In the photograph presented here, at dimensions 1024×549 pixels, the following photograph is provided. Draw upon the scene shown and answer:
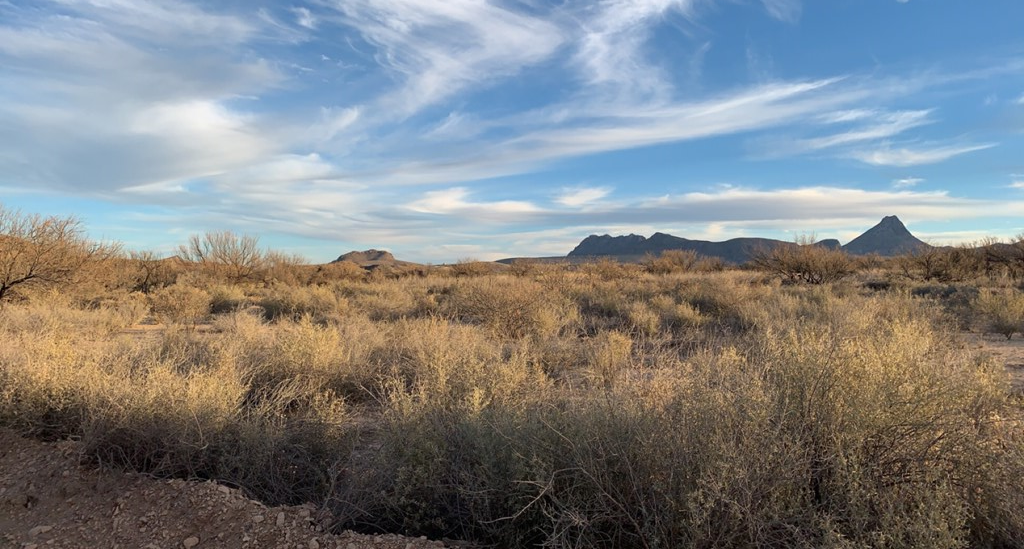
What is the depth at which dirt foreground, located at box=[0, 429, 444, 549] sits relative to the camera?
338 cm

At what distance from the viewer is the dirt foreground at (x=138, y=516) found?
3.38 meters

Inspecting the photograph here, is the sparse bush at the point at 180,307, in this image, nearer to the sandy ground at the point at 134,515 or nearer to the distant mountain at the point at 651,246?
the sandy ground at the point at 134,515

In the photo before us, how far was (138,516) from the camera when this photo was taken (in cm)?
372

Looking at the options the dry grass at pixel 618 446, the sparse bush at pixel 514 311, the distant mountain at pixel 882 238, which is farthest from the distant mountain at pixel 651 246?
the dry grass at pixel 618 446

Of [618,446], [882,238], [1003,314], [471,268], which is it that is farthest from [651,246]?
[618,446]

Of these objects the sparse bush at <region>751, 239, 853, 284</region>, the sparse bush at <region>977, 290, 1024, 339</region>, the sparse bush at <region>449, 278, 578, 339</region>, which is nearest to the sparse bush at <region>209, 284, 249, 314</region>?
the sparse bush at <region>449, 278, 578, 339</region>

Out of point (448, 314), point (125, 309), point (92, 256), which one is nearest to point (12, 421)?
point (448, 314)

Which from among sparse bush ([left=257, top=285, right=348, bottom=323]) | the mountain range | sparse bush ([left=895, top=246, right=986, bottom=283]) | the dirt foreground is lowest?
the dirt foreground

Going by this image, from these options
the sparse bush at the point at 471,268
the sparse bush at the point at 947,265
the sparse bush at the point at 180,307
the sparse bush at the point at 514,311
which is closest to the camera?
the sparse bush at the point at 514,311

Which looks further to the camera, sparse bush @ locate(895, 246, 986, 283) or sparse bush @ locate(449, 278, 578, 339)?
sparse bush @ locate(895, 246, 986, 283)

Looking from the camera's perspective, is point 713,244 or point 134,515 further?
point 713,244

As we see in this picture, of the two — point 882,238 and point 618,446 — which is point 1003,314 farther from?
point 882,238

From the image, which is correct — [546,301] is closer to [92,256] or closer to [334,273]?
[92,256]

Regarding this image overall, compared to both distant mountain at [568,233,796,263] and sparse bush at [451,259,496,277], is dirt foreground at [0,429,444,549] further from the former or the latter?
distant mountain at [568,233,796,263]
